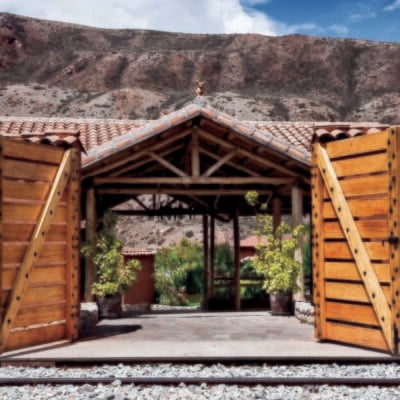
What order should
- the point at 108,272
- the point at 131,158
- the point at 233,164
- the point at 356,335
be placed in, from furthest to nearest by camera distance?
the point at 233,164 < the point at 131,158 < the point at 108,272 < the point at 356,335

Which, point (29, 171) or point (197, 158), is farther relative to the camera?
point (197, 158)

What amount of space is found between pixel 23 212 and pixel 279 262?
5442 millimetres

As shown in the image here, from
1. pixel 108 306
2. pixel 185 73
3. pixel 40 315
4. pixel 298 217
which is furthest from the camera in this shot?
pixel 185 73

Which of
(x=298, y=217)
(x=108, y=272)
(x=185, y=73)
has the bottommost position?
(x=108, y=272)

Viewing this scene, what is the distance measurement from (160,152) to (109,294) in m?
3.19

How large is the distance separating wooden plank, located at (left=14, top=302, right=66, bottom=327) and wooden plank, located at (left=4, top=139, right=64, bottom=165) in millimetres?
1893

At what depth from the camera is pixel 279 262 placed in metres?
11.5

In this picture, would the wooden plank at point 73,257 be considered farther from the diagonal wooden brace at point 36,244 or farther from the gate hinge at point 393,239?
the gate hinge at point 393,239

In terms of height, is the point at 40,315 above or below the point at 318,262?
below

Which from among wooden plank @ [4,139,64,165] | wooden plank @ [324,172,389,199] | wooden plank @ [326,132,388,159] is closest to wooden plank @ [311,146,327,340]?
wooden plank @ [326,132,388,159]

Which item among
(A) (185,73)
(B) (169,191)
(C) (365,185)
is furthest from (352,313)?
(A) (185,73)

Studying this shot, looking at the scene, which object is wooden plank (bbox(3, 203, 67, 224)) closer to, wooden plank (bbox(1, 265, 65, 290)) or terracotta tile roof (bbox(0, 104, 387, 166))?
wooden plank (bbox(1, 265, 65, 290))

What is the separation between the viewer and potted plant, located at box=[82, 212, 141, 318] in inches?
441

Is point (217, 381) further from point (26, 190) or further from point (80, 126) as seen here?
point (80, 126)
